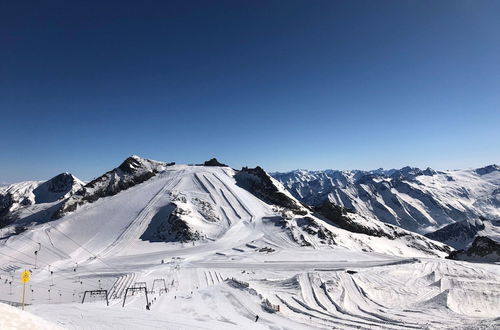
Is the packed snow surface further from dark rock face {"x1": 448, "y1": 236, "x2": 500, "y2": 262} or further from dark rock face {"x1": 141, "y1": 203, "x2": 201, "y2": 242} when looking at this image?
dark rock face {"x1": 448, "y1": 236, "x2": 500, "y2": 262}

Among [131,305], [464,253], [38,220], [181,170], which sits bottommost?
[464,253]

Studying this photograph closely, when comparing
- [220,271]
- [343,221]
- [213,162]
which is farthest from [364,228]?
[213,162]

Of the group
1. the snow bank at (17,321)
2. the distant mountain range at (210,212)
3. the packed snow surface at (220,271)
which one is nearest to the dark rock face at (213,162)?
the distant mountain range at (210,212)

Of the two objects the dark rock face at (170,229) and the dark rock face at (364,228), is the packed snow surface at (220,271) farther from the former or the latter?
the dark rock face at (364,228)

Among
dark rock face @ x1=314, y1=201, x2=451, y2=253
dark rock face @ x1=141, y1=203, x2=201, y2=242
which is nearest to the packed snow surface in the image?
dark rock face @ x1=141, y1=203, x2=201, y2=242

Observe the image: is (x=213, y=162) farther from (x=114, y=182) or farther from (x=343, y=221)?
(x=343, y=221)

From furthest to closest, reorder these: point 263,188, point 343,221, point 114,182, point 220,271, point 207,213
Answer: point 263,188 < point 114,182 < point 343,221 < point 207,213 < point 220,271

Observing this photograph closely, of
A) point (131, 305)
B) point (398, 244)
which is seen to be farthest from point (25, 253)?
point (398, 244)

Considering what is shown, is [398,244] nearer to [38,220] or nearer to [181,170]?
[181,170]
